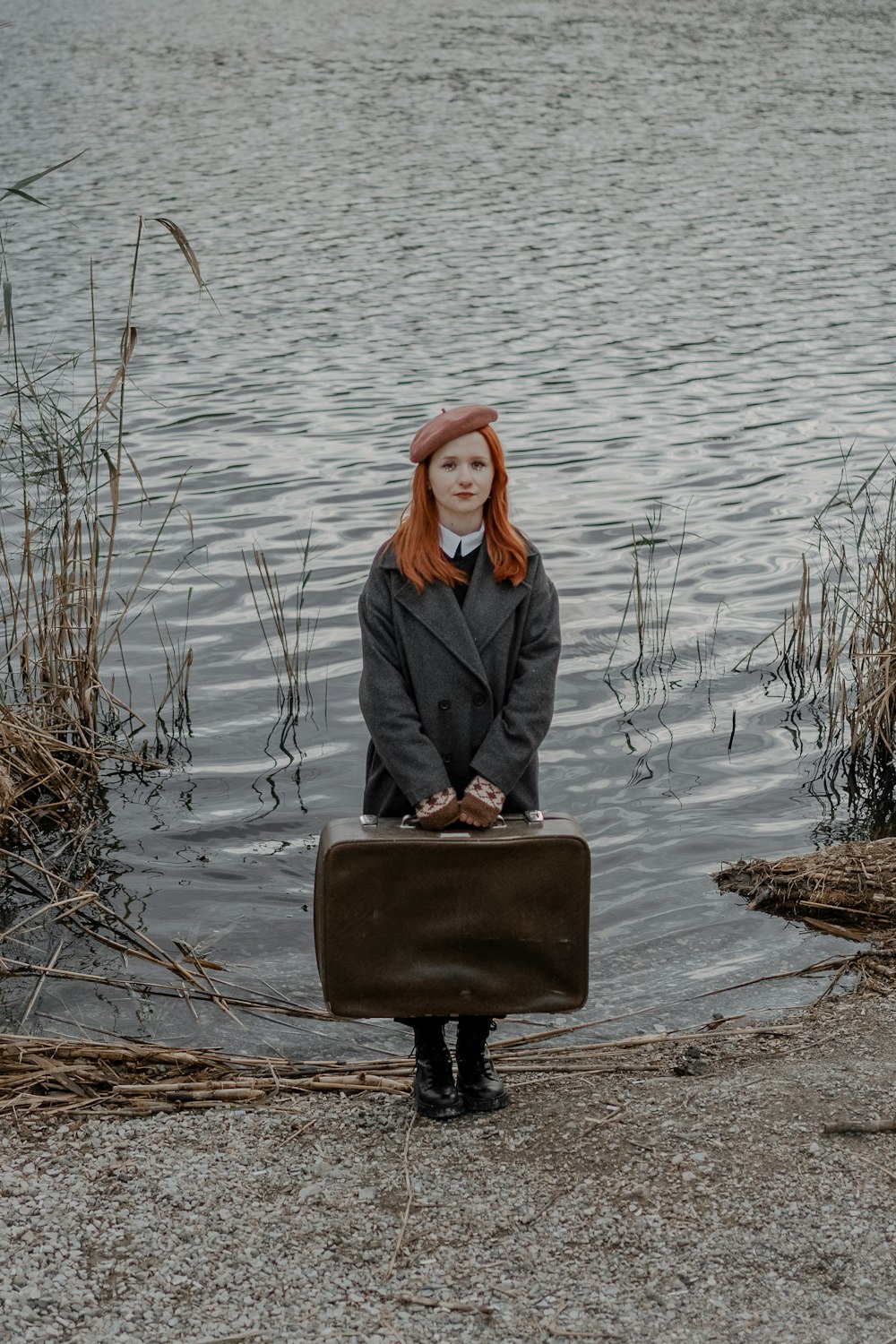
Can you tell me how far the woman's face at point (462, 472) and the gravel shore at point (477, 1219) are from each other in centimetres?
150

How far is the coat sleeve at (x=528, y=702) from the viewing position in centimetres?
352

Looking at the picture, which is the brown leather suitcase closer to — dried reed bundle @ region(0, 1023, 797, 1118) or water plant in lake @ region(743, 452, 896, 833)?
dried reed bundle @ region(0, 1023, 797, 1118)

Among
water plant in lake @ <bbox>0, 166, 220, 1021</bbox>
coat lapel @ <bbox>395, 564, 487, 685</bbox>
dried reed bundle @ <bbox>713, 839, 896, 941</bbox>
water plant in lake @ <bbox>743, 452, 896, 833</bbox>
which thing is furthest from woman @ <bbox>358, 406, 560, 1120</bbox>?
water plant in lake @ <bbox>743, 452, 896, 833</bbox>

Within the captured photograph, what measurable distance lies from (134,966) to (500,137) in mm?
20895

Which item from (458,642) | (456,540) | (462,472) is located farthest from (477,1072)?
(462,472)

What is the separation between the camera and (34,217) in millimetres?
18812

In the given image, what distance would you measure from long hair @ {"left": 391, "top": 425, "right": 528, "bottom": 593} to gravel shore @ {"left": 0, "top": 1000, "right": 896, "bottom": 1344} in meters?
1.33

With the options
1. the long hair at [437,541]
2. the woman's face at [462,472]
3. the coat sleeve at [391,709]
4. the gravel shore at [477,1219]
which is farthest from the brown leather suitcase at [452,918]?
the woman's face at [462,472]

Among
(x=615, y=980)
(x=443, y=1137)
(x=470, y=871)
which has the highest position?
(x=470, y=871)

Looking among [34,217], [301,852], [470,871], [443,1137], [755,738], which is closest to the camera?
[470,871]

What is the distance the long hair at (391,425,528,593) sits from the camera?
359 cm

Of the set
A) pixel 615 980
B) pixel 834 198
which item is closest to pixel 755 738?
pixel 615 980

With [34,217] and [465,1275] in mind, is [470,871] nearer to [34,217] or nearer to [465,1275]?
[465,1275]

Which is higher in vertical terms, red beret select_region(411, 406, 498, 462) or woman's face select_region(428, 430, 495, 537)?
red beret select_region(411, 406, 498, 462)
